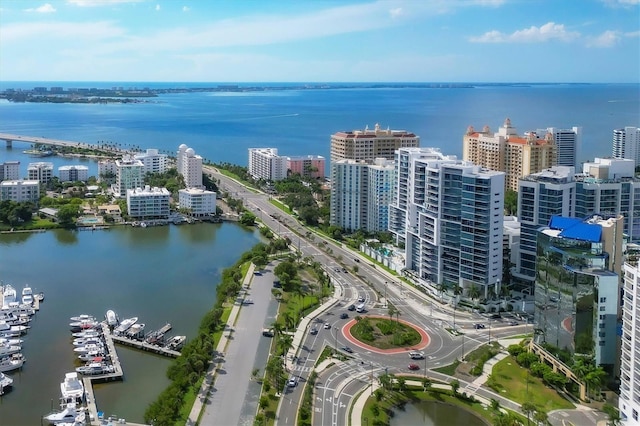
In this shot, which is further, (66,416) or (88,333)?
(88,333)

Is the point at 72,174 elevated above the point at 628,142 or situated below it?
below

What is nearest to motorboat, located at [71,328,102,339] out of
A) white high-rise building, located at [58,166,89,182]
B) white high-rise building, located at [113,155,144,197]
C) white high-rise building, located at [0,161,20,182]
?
white high-rise building, located at [113,155,144,197]

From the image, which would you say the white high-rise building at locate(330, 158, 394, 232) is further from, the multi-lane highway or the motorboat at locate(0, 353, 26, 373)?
the motorboat at locate(0, 353, 26, 373)

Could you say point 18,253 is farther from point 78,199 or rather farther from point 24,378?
point 24,378

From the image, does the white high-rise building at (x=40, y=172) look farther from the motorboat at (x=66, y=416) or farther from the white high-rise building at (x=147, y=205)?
the motorboat at (x=66, y=416)

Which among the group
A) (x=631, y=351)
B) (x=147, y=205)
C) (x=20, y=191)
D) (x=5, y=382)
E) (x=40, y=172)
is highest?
(x=40, y=172)

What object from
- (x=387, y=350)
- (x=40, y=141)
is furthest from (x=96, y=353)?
(x=40, y=141)

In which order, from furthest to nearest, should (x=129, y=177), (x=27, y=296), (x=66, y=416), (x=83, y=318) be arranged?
(x=129, y=177)
(x=27, y=296)
(x=83, y=318)
(x=66, y=416)

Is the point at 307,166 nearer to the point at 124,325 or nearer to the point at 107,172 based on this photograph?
the point at 107,172
